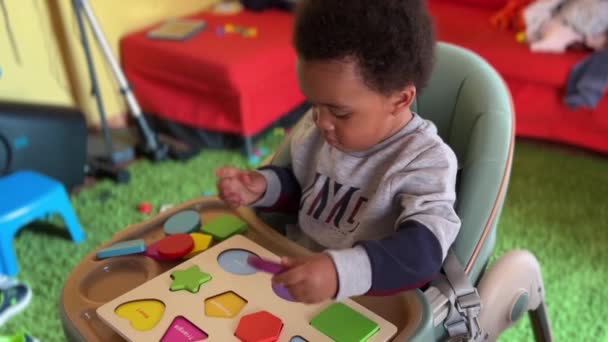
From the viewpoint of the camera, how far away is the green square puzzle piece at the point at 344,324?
0.67 meters

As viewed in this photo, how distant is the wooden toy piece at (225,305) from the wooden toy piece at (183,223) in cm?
17

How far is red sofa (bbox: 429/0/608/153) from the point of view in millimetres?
1916

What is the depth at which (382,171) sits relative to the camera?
0.81 meters

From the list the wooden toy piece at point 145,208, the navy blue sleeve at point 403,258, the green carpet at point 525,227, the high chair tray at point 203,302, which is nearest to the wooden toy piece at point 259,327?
the high chair tray at point 203,302

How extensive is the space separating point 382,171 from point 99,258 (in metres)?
0.41

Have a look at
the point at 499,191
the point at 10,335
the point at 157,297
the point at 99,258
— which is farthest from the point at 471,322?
the point at 10,335

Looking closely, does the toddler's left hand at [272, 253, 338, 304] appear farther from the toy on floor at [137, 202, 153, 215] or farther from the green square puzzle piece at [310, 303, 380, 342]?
the toy on floor at [137, 202, 153, 215]

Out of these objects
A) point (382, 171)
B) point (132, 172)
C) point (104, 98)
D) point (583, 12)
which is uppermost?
point (382, 171)

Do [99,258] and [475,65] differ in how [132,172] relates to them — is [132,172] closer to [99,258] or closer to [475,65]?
[99,258]

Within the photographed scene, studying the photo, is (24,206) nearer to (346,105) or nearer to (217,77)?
(217,77)

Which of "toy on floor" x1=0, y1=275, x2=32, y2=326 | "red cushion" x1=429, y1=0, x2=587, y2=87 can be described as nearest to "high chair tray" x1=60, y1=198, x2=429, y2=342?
"toy on floor" x1=0, y1=275, x2=32, y2=326

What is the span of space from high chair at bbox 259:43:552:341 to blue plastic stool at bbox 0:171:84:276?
0.86 m

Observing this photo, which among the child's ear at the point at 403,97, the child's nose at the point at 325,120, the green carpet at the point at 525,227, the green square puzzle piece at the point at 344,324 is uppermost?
the child's ear at the point at 403,97

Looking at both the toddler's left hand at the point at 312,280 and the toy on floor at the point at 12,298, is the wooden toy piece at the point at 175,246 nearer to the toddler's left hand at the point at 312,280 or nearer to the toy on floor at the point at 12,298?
the toddler's left hand at the point at 312,280
